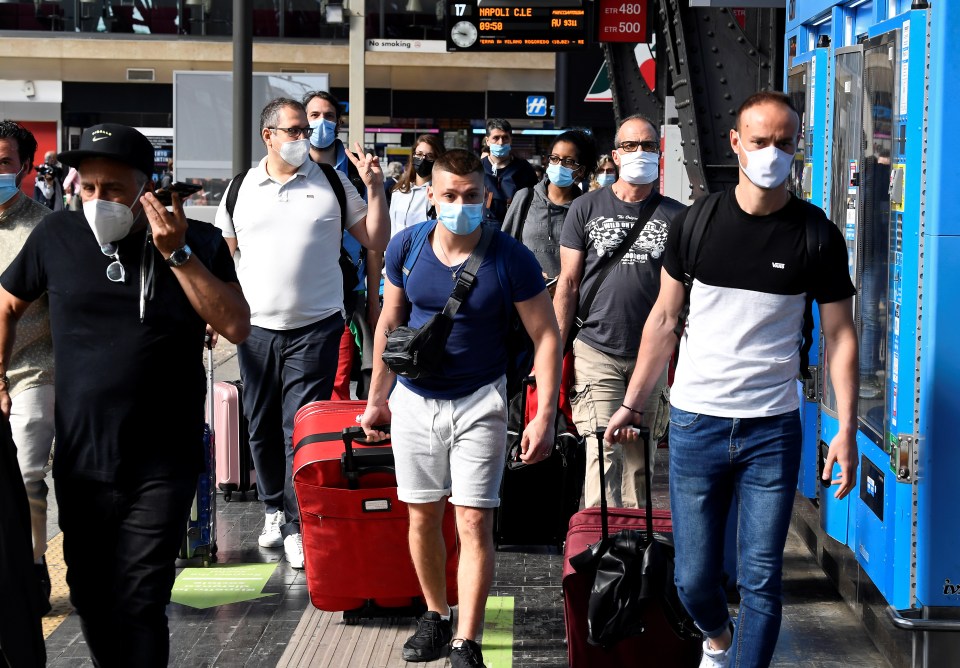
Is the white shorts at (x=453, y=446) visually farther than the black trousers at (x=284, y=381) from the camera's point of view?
No

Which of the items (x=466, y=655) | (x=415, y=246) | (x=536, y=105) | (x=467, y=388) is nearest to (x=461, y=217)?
(x=415, y=246)

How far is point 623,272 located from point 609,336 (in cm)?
28

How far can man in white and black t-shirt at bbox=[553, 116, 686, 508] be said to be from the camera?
571 cm

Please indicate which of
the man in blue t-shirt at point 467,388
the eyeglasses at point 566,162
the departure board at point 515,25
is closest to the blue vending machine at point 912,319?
the man in blue t-shirt at point 467,388

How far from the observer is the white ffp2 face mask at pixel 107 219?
3611 mm

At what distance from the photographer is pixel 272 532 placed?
630cm

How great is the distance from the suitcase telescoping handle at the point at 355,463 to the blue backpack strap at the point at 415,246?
0.64 metres

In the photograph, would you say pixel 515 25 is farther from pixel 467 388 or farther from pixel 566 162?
pixel 467 388

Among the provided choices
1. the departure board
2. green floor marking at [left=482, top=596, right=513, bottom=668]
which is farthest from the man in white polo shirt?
the departure board

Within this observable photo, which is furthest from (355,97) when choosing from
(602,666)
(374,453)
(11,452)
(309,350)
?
(11,452)

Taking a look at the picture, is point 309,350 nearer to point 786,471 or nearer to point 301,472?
point 301,472

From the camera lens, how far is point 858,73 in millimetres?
5074

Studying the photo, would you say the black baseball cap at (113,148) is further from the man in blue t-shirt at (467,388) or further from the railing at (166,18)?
the railing at (166,18)

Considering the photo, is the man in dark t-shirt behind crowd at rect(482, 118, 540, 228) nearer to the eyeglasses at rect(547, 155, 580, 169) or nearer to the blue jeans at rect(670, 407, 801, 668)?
the eyeglasses at rect(547, 155, 580, 169)
